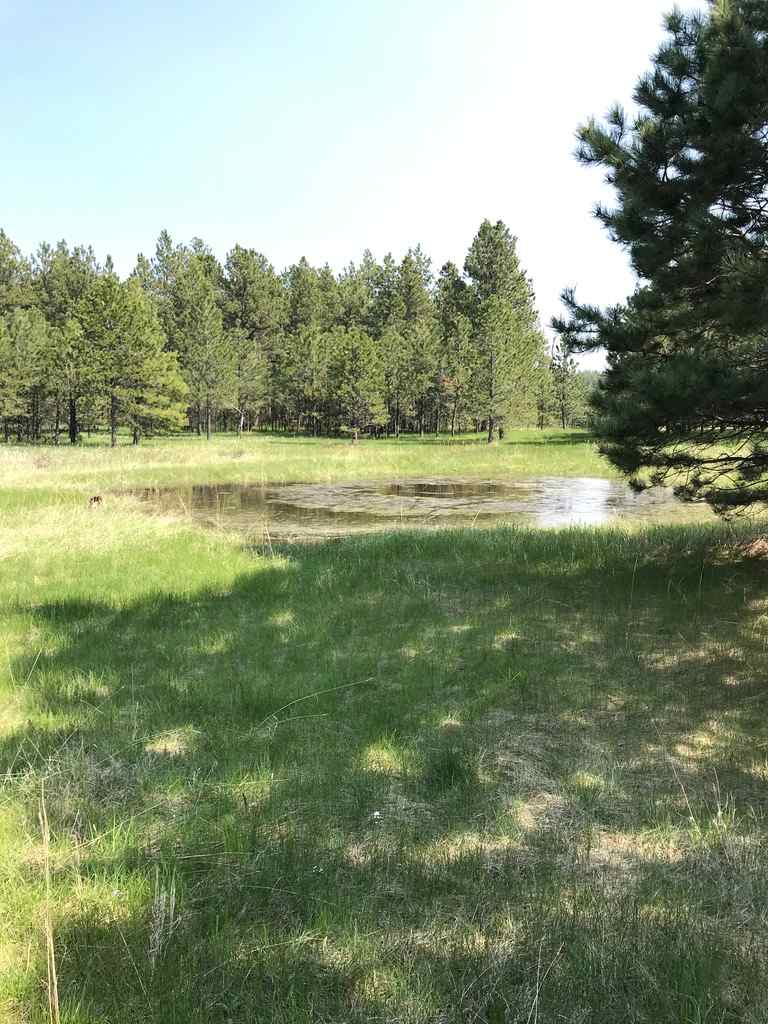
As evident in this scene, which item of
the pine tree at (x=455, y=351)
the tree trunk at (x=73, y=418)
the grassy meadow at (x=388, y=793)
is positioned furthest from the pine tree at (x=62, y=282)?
the grassy meadow at (x=388, y=793)

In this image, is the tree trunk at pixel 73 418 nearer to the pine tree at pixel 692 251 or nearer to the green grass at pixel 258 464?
the green grass at pixel 258 464

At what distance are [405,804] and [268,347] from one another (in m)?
73.2

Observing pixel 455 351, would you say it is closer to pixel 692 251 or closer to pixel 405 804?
pixel 692 251

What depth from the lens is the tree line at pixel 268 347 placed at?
4341 centimetres

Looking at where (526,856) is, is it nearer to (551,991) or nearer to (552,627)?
(551,991)

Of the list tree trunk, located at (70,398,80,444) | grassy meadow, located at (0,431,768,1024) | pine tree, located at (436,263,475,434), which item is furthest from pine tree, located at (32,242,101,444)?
grassy meadow, located at (0,431,768,1024)

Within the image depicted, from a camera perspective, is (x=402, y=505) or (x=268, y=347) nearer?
(x=402, y=505)

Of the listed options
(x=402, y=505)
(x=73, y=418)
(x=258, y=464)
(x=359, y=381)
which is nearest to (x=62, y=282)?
(x=73, y=418)

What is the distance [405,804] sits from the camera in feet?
12.2

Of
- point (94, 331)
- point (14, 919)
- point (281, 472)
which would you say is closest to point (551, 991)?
point (14, 919)

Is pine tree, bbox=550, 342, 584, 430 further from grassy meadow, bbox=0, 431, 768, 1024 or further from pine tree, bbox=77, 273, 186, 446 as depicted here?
grassy meadow, bbox=0, 431, 768, 1024

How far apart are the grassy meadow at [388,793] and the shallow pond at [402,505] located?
6789 mm

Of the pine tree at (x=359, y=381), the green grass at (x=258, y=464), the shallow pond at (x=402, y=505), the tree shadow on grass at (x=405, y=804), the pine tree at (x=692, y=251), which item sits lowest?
the tree shadow on grass at (x=405, y=804)

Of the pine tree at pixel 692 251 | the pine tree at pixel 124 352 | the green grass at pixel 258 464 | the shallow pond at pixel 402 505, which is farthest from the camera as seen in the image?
the pine tree at pixel 124 352
